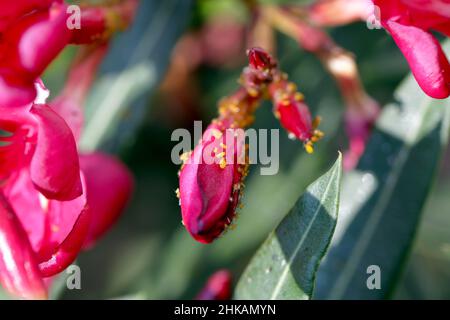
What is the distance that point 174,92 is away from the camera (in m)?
2.04

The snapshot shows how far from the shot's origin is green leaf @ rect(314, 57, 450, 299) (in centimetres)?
143

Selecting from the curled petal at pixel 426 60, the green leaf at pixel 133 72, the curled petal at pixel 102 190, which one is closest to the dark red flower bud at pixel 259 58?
the curled petal at pixel 426 60

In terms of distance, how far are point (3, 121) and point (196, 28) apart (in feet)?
3.18

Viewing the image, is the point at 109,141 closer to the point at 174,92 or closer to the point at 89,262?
the point at 174,92

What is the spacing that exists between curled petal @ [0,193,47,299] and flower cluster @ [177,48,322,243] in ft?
0.78

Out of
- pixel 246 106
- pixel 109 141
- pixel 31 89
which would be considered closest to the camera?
pixel 31 89

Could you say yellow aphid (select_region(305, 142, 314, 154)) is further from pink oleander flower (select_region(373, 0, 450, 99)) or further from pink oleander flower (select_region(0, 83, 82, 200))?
pink oleander flower (select_region(0, 83, 82, 200))

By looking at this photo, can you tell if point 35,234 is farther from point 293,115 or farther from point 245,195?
point 245,195

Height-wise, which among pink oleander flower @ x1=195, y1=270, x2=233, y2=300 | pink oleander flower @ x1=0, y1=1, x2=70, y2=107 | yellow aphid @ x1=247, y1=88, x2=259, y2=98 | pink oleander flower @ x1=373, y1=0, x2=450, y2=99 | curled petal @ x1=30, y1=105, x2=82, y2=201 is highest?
pink oleander flower @ x1=0, y1=1, x2=70, y2=107

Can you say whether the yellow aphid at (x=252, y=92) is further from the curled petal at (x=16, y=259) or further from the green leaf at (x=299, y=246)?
the curled petal at (x=16, y=259)

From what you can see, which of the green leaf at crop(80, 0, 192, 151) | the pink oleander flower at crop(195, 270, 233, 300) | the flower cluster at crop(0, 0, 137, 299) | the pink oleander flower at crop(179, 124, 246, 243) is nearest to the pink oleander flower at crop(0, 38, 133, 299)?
the flower cluster at crop(0, 0, 137, 299)

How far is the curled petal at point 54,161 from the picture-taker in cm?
107

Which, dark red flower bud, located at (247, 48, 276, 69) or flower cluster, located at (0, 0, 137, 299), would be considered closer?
flower cluster, located at (0, 0, 137, 299)

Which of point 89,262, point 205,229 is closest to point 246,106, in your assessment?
point 205,229
